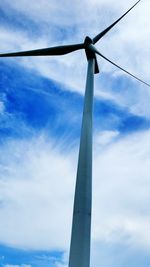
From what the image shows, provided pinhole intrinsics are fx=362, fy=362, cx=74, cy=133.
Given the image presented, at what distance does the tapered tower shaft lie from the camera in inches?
760

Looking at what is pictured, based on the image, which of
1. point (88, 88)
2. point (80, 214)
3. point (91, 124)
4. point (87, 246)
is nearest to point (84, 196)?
point (80, 214)

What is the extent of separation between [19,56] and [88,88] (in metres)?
8.41

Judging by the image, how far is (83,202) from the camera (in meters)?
20.9

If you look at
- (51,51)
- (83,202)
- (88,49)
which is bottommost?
(83,202)

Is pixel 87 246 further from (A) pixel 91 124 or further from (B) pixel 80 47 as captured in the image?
(B) pixel 80 47

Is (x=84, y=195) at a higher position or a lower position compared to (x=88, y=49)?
lower

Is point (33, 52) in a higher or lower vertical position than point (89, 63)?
higher

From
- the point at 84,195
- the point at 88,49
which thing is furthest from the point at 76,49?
the point at 84,195

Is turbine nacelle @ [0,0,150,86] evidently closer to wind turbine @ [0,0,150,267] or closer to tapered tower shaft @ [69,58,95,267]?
wind turbine @ [0,0,150,267]

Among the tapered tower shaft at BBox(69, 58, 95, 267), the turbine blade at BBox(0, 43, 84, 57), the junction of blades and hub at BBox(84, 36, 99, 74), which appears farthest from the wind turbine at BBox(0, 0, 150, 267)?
the turbine blade at BBox(0, 43, 84, 57)

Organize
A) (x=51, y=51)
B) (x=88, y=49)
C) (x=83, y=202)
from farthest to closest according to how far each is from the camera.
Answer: (x=51, y=51) → (x=88, y=49) → (x=83, y=202)

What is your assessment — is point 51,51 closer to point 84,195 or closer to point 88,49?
point 88,49

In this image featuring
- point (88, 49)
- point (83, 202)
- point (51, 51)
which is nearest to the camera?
point (83, 202)

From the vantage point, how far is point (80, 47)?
101 ft
